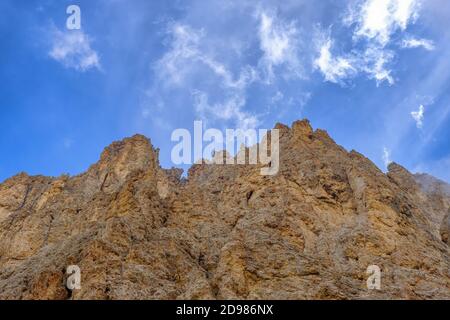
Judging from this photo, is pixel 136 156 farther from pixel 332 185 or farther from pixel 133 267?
pixel 133 267

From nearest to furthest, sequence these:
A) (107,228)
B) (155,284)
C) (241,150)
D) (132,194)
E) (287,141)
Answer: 1. (155,284)
2. (107,228)
3. (132,194)
4. (287,141)
5. (241,150)

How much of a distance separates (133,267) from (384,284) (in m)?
21.6

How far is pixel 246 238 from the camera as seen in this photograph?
42.5m

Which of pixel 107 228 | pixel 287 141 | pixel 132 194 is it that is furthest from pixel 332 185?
pixel 107 228

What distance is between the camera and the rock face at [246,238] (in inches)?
1419

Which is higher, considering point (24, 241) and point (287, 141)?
point (287, 141)

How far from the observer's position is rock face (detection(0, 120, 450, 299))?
118 ft

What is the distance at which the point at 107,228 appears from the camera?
4359 centimetres

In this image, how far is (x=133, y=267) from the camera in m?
37.8

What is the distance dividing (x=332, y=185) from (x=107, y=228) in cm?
3069

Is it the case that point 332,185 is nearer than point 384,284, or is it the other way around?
point 384,284

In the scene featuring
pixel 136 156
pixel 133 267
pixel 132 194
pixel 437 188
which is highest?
pixel 136 156
